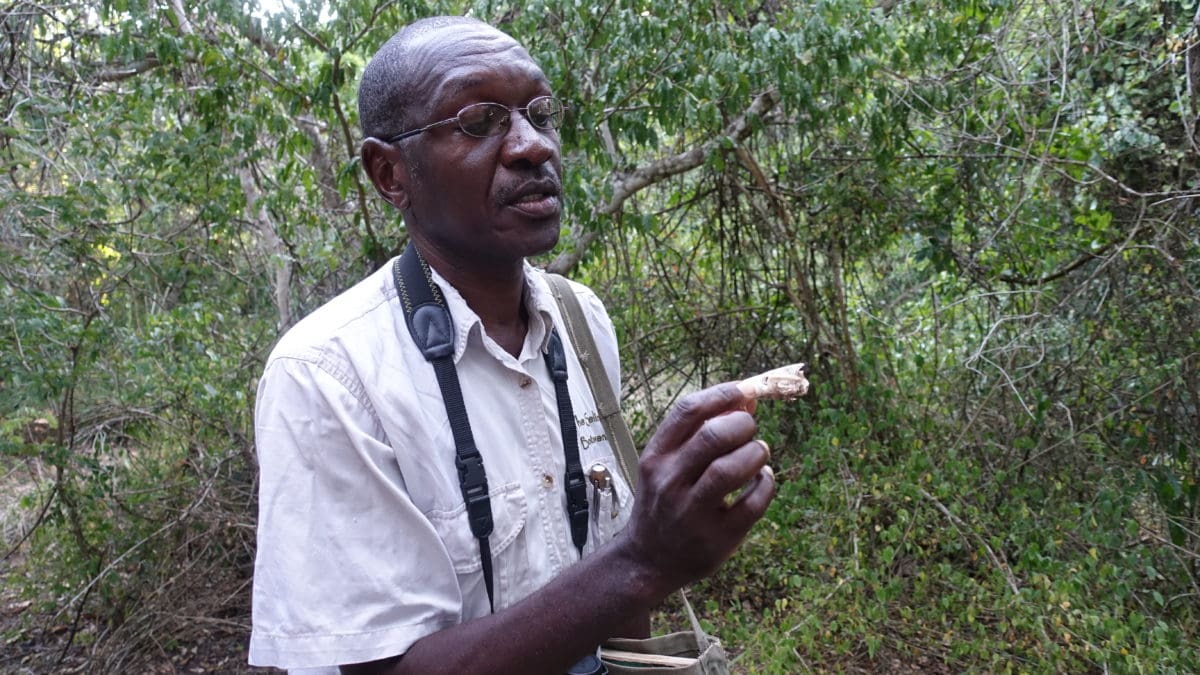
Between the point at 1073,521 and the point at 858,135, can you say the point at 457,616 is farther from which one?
the point at 858,135

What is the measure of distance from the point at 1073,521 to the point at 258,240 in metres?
5.10

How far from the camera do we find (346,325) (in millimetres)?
1485

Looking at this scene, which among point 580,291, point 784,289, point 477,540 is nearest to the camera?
point 477,540

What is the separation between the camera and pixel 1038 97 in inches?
210

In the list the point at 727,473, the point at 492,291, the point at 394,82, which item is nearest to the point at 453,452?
the point at 492,291

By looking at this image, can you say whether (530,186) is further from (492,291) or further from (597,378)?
(597,378)

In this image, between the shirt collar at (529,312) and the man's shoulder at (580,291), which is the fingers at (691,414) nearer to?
the shirt collar at (529,312)

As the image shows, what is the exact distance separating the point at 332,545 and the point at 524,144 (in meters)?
0.78

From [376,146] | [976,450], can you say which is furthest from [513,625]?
[976,450]

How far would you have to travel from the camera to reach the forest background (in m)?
4.37

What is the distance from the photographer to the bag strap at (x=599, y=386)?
1.75 meters

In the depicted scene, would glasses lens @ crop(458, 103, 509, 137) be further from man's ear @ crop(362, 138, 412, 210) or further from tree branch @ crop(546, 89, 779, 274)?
→ tree branch @ crop(546, 89, 779, 274)

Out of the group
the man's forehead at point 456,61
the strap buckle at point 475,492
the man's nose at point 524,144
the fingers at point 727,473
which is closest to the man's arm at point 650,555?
the fingers at point 727,473

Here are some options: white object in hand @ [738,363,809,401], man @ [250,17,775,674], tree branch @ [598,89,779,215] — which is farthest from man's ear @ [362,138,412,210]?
tree branch @ [598,89,779,215]
